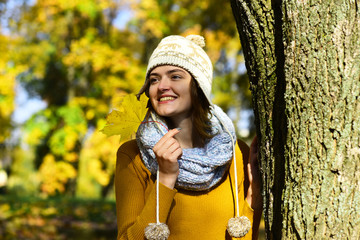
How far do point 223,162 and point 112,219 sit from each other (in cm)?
734

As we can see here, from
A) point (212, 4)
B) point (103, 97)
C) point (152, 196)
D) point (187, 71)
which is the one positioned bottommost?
point (152, 196)

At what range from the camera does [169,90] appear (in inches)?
74.6

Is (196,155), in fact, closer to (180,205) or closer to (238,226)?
(180,205)

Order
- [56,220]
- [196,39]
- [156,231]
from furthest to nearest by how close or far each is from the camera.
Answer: [56,220] → [196,39] → [156,231]

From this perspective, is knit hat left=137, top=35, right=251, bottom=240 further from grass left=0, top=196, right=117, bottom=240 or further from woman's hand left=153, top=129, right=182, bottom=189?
grass left=0, top=196, right=117, bottom=240

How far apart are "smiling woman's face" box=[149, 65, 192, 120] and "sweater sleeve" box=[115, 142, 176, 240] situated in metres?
0.30

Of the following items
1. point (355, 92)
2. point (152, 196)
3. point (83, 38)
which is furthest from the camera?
point (83, 38)

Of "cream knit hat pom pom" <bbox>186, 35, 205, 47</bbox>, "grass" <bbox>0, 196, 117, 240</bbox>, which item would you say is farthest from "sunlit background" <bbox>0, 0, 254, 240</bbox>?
"cream knit hat pom pom" <bbox>186, 35, 205, 47</bbox>

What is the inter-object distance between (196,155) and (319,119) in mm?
677

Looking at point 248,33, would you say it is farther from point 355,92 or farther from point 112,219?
point 112,219

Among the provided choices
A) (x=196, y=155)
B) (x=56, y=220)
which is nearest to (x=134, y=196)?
(x=196, y=155)

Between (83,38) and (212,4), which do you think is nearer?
(212,4)

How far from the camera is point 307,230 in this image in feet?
4.63

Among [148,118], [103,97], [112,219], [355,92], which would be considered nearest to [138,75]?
[103,97]
